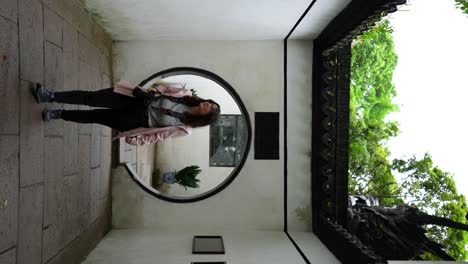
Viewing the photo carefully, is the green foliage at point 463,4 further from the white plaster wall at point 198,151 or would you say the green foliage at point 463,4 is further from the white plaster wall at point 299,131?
the white plaster wall at point 198,151

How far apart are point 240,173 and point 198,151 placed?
481cm

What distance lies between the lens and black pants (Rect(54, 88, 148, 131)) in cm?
360

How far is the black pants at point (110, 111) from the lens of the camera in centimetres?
360

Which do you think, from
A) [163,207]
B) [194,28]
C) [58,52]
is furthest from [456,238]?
[58,52]

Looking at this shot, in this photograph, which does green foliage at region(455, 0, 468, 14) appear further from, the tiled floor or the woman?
the tiled floor

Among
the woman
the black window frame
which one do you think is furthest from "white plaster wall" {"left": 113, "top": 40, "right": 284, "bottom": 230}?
the woman

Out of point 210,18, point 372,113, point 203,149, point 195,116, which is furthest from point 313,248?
point 203,149

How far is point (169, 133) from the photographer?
12.9 feet

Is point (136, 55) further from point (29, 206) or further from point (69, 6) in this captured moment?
point (29, 206)

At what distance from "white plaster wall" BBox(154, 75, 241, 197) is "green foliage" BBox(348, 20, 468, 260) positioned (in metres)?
3.07

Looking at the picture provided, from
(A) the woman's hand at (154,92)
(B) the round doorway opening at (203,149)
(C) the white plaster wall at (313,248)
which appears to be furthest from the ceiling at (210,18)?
(B) the round doorway opening at (203,149)

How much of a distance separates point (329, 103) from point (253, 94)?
1.07m

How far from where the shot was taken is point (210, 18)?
4.98 m

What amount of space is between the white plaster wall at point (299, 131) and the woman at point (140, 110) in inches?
83.5
